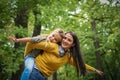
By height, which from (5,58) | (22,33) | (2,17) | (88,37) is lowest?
(88,37)

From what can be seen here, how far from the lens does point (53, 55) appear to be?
4.14 meters

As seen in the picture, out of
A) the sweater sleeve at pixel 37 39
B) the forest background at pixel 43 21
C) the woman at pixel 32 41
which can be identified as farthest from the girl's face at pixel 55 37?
the forest background at pixel 43 21

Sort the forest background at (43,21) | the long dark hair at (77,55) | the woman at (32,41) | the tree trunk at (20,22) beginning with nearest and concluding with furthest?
1. the woman at (32,41)
2. the long dark hair at (77,55)
3. the forest background at (43,21)
4. the tree trunk at (20,22)

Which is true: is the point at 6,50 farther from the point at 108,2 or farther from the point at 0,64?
the point at 108,2

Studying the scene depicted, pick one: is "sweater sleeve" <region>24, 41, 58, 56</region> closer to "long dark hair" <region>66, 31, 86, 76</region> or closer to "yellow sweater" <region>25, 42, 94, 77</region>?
"yellow sweater" <region>25, 42, 94, 77</region>

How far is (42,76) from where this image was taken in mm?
4090

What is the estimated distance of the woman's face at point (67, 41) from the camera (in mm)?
4196

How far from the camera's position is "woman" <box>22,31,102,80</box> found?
13.3ft

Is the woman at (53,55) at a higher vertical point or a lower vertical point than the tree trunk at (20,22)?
higher

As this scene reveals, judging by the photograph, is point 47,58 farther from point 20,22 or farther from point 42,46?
point 20,22

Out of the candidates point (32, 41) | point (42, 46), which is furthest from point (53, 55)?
point (32, 41)

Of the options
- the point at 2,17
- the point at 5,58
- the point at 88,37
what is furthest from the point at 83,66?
the point at 88,37

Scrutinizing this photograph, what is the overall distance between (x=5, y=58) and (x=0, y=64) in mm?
687

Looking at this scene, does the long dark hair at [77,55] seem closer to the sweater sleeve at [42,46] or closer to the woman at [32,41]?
the woman at [32,41]
